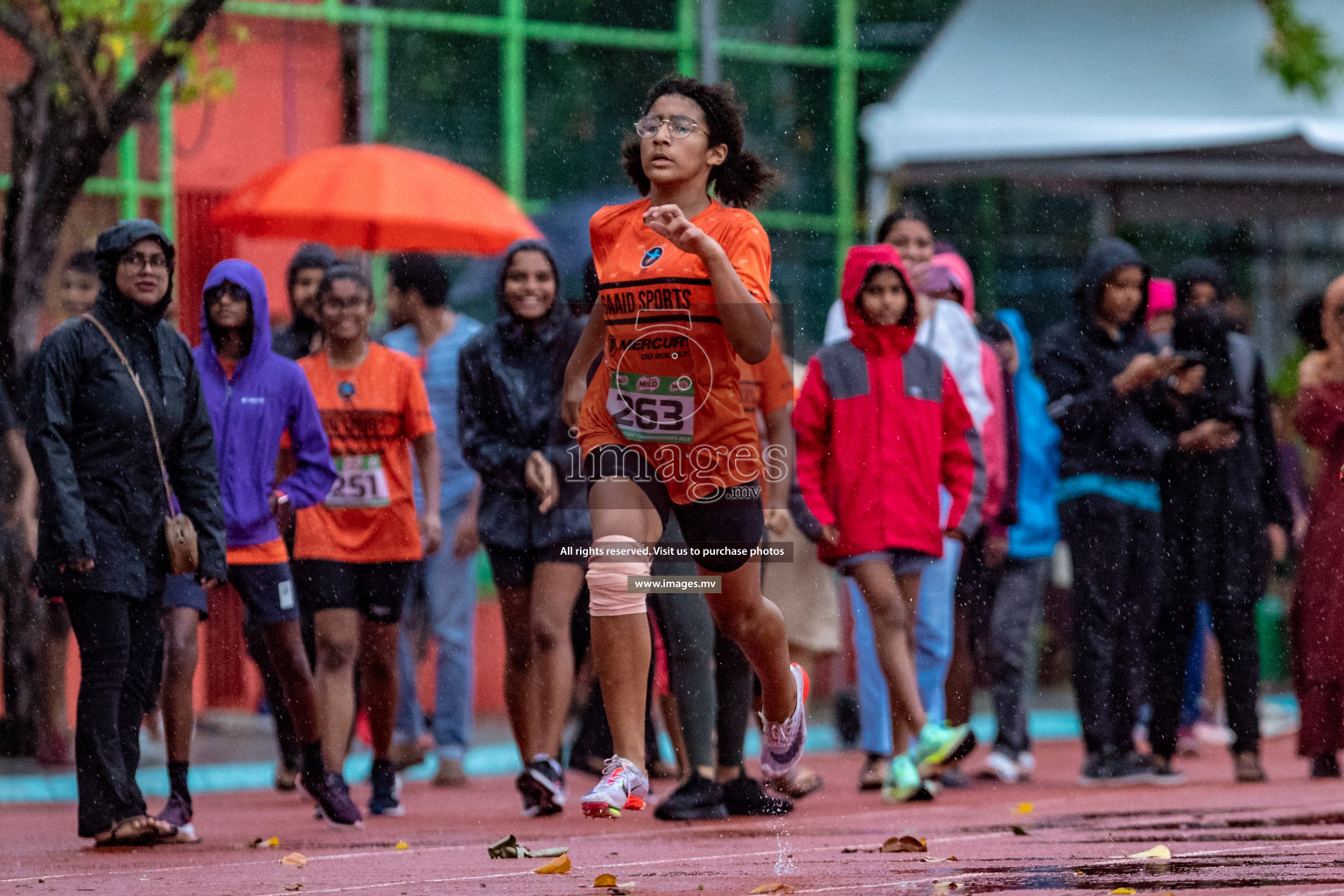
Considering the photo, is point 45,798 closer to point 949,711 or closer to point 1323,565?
point 949,711

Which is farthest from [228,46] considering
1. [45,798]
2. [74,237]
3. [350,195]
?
[45,798]

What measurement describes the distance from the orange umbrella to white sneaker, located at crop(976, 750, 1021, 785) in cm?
385

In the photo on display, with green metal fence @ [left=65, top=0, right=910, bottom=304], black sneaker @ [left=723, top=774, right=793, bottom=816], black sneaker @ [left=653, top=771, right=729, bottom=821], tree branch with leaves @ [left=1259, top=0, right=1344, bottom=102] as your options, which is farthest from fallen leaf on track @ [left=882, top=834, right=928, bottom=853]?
tree branch with leaves @ [left=1259, top=0, right=1344, bottom=102]

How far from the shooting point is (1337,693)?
32.1 feet

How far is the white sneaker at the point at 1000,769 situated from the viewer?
10.1 meters

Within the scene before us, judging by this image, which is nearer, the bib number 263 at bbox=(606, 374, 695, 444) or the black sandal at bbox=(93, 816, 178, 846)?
the bib number 263 at bbox=(606, 374, 695, 444)

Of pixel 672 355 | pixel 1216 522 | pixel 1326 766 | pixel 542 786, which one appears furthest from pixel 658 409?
pixel 1326 766

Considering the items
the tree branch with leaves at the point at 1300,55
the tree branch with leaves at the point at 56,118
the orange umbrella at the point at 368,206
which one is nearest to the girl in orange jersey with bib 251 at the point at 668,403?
the tree branch with leaves at the point at 56,118

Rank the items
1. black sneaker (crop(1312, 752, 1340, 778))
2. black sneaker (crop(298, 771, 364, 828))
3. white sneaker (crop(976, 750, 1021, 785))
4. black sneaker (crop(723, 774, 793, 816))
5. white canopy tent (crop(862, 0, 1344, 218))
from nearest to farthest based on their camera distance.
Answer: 1. black sneaker (crop(298, 771, 364, 828))
2. black sneaker (crop(723, 774, 793, 816))
3. black sneaker (crop(1312, 752, 1340, 778))
4. white sneaker (crop(976, 750, 1021, 785))
5. white canopy tent (crop(862, 0, 1344, 218))

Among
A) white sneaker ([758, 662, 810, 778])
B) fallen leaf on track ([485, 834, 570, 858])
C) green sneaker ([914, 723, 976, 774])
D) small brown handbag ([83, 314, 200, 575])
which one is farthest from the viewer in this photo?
green sneaker ([914, 723, 976, 774])

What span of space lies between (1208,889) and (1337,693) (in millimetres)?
4445

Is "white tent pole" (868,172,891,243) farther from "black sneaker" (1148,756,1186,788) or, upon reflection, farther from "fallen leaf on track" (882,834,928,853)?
"fallen leaf on track" (882,834,928,853)

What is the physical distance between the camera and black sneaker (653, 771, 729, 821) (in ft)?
26.8

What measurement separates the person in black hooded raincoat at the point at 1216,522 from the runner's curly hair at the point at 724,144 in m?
3.89
